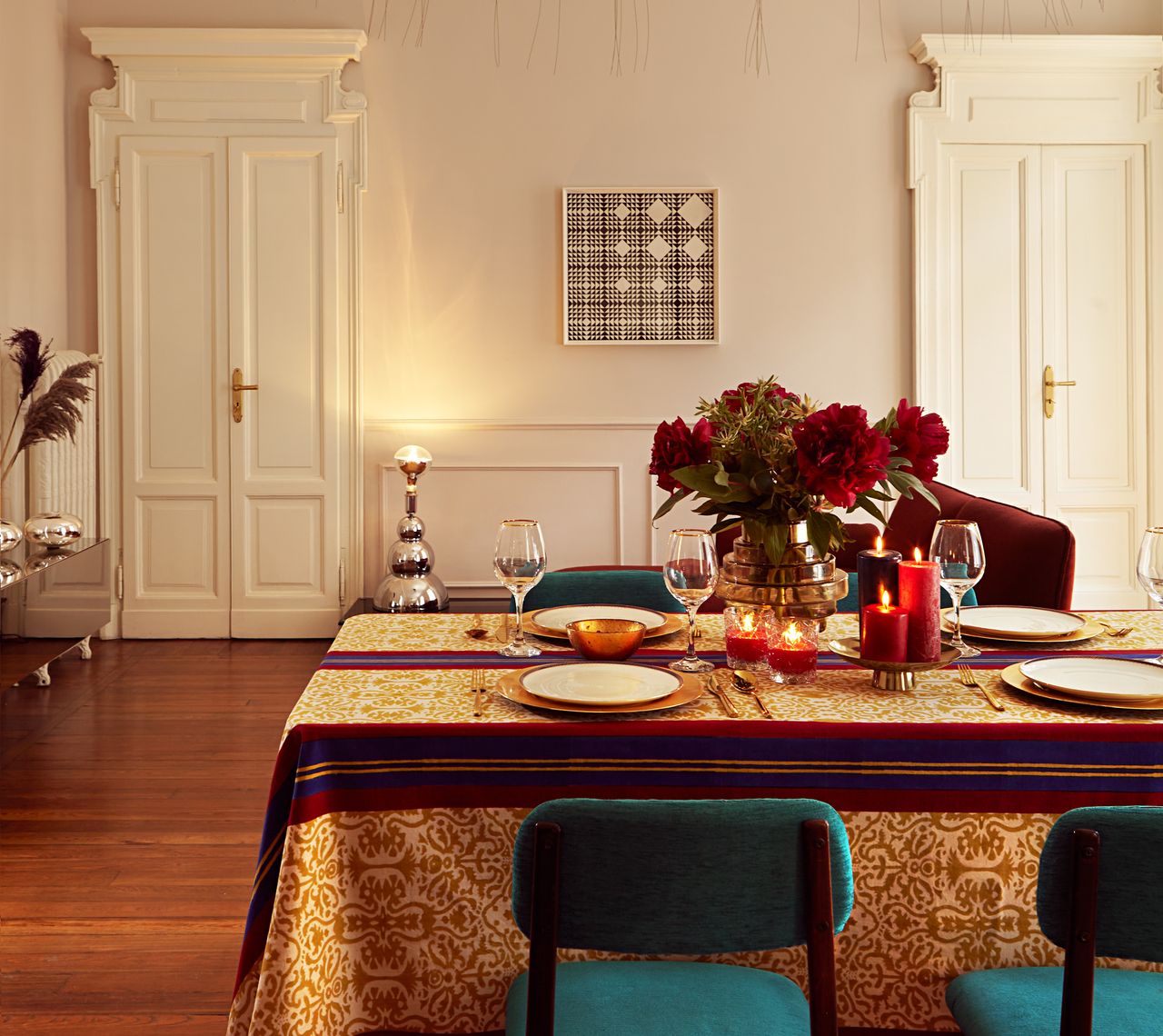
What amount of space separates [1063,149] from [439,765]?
5.18 metres

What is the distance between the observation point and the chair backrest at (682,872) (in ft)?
3.73

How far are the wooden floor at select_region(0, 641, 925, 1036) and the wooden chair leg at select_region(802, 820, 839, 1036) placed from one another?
4.38 feet

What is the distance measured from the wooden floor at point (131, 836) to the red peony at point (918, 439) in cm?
160

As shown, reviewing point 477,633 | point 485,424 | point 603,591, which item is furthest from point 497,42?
point 477,633

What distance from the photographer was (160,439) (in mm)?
5422

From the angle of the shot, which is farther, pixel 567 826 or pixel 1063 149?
pixel 1063 149

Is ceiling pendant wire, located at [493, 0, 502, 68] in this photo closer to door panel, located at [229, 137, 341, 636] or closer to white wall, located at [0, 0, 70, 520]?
door panel, located at [229, 137, 341, 636]

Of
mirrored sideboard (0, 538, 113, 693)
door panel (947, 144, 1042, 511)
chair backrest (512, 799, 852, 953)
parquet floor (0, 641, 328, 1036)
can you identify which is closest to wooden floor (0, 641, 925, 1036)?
parquet floor (0, 641, 328, 1036)

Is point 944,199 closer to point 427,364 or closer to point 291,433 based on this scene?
point 427,364

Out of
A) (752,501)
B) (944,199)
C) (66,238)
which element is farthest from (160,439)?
(752,501)

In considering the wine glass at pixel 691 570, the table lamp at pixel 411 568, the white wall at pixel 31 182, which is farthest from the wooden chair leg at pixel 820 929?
the white wall at pixel 31 182

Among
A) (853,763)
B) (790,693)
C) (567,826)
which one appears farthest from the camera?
(790,693)

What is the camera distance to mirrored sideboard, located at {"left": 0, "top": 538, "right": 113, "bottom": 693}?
371cm

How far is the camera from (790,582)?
183 cm
